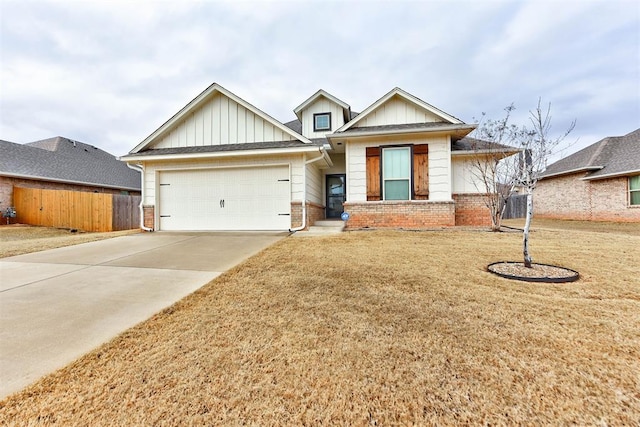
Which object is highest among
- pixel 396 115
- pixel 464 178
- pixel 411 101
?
pixel 411 101

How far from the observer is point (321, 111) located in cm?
1255

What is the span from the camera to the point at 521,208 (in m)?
19.4

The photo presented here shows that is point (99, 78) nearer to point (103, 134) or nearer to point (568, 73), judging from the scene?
point (103, 134)

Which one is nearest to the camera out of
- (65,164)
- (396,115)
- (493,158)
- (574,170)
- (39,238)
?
(493,158)

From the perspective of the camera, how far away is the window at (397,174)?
9.31 meters

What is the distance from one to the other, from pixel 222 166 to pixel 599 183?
2024 centimetres

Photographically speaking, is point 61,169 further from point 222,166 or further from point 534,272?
point 534,272

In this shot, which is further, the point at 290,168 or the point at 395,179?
the point at 395,179

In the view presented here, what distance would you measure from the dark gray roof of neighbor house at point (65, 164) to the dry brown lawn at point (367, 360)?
18696mm

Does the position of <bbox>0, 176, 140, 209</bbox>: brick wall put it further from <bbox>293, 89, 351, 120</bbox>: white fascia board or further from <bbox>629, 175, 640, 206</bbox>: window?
<bbox>629, 175, 640, 206</bbox>: window

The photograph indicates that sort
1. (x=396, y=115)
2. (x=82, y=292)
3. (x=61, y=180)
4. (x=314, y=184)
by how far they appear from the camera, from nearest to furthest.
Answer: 1. (x=82, y=292)
2. (x=396, y=115)
3. (x=314, y=184)
4. (x=61, y=180)

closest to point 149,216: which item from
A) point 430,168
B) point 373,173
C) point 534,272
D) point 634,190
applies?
point 373,173

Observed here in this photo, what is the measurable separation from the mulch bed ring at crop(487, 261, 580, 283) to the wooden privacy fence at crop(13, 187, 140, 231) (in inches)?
598

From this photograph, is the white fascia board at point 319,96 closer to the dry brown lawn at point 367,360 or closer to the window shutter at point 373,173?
the window shutter at point 373,173
